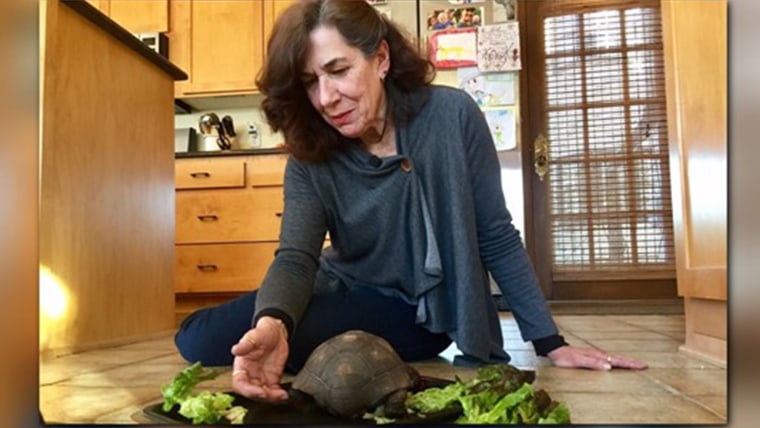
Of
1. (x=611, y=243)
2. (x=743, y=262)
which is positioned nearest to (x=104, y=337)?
(x=743, y=262)

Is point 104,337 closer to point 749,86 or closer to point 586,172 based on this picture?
point 749,86

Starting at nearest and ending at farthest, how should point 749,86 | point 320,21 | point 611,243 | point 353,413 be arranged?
1. point 749,86
2. point 353,413
3. point 320,21
4. point 611,243

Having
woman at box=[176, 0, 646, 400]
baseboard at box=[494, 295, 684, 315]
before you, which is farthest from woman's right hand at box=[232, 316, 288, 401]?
baseboard at box=[494, 295, 684, 315]

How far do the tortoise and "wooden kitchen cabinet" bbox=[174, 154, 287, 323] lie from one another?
58.8 inches

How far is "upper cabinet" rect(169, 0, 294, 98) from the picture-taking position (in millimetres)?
2619

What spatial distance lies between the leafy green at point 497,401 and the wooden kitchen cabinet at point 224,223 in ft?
5.18

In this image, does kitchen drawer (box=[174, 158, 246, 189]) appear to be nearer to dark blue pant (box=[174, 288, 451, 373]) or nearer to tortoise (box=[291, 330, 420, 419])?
dark blue pant (box=[174, 288, 451, 373])

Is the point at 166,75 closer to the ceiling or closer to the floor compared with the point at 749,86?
closer to the ceiling

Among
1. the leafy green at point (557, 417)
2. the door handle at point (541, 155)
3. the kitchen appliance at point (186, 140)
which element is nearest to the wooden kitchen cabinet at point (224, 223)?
the kitchen appliance at point (186, 140)

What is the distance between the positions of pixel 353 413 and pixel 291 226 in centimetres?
31

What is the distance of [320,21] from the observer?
922 millimetres

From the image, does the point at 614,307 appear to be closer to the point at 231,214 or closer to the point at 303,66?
the point at 231,214

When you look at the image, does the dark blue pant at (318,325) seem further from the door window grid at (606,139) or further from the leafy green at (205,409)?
the door window grid at (606,139)

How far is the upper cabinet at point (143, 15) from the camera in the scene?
2.64 meters
